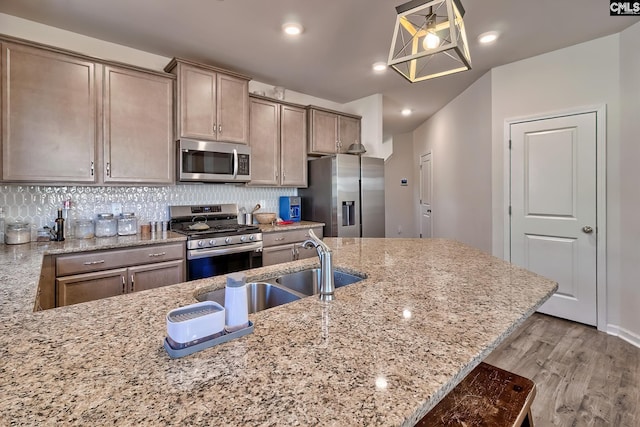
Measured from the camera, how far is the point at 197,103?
2.90 m

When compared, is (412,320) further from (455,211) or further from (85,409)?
(455,211)

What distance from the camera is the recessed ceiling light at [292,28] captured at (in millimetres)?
2463

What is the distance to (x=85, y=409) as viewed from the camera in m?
0.56

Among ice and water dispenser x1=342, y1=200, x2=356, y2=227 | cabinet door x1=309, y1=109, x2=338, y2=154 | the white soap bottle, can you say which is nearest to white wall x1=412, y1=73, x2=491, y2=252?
ice and water dispenser x1=342, y1=200, x2=356, y2=227

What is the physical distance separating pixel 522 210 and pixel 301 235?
7.63ft

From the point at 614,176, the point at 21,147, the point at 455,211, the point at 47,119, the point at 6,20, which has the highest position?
the point at 6,20

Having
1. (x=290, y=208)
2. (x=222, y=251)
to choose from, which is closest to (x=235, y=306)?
(x=222, y=251)

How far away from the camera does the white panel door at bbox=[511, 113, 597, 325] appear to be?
112 inches

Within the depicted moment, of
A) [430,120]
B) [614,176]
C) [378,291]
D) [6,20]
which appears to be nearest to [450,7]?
[378,291]

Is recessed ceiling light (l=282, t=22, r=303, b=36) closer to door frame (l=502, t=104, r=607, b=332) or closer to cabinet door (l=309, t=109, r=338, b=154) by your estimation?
cabinet door (l=309, t=109, r=338, b=154)

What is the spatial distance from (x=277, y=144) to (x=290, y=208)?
0.80 metres

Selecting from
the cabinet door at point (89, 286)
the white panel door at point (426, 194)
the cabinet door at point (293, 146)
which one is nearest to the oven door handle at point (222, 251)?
the cabinet door at point (89, 286)

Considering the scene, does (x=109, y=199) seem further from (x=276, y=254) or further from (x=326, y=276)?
(x=326, y=276)

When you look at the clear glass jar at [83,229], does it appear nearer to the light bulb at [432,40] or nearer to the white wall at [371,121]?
the light bulb at [432,40]
